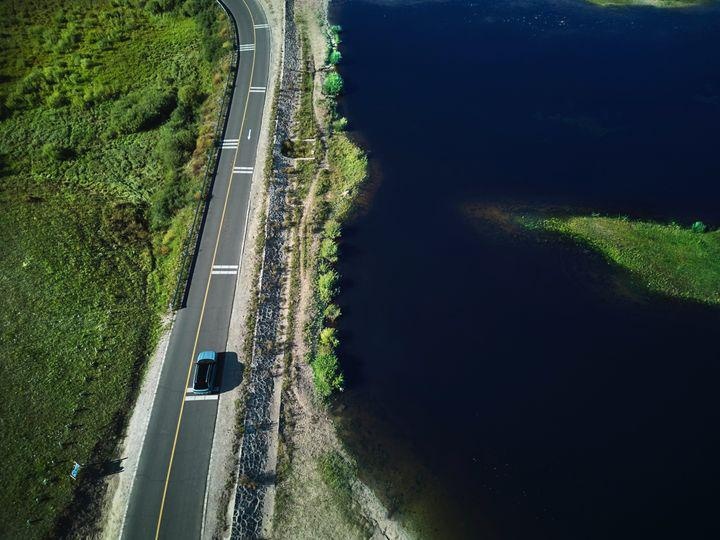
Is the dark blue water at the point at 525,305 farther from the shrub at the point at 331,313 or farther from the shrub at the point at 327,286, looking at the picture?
the shrub at the point at 327,286

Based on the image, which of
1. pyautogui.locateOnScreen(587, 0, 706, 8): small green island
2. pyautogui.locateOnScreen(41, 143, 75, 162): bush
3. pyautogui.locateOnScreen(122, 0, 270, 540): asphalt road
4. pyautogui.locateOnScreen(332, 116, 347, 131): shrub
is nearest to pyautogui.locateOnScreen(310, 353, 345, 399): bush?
pyautogui.locateOnScreen(122, 0, 270, 540): asphalt road

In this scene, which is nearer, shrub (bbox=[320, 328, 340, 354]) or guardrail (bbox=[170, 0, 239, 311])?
shrub (bbox=[320, 328, 340, 354])

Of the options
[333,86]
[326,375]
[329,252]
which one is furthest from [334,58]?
[326,375]

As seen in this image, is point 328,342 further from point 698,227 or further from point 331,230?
point 698,227

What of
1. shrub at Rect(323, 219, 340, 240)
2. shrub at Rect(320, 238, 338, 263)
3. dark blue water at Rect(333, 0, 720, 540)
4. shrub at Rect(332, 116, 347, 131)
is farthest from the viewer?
shrub at Rect(332, 116, 347, 131)

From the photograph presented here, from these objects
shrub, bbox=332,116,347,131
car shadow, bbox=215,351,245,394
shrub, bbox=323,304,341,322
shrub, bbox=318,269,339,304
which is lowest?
car shadow, bbox=215,351,245,394

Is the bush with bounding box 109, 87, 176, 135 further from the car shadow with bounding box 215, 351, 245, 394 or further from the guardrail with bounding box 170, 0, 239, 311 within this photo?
the car shadow with bounding box 215, 351, 245, 394
